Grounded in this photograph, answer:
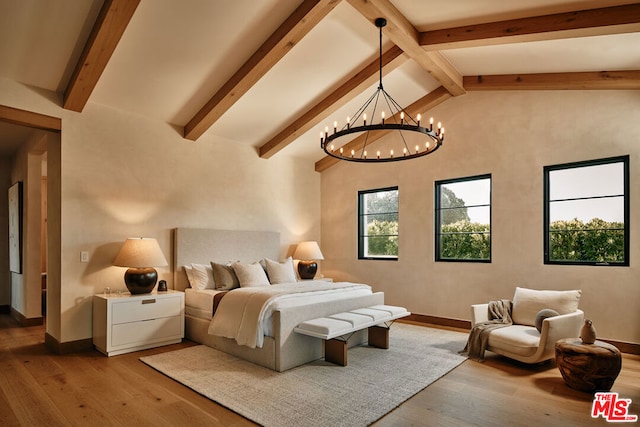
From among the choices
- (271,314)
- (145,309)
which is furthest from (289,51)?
(145,309)

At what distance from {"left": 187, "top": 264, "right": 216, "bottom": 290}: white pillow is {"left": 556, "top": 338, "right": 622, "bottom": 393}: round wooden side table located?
3942 millimetres

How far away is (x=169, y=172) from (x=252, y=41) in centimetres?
223

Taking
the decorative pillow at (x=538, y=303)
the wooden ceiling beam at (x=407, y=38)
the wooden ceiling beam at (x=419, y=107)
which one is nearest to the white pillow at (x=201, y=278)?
the wooden ceiling beam at (x=419, y=107)

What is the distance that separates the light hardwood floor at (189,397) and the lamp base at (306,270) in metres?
2.95

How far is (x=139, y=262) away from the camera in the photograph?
14.5 ft

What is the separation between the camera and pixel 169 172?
5.32m

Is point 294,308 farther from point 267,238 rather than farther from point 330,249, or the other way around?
point 330,249

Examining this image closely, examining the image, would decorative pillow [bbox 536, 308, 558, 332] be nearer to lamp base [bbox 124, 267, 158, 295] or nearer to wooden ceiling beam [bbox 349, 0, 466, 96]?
wooden ceiling beam [bbox 349, 0, 466, 96]

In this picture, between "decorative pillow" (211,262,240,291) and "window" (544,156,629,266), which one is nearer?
"window" (544,156,629,266)

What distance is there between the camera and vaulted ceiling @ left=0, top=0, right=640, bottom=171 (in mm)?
3381

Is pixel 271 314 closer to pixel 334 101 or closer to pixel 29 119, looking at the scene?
pixel 334 101

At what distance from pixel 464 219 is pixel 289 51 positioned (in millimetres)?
3405

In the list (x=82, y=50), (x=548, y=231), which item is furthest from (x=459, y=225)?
(x=82, y=50)

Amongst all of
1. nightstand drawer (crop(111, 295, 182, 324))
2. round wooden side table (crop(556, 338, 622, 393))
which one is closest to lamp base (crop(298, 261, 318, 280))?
nightstand drawer (crop(111, 295, 182, 324))
